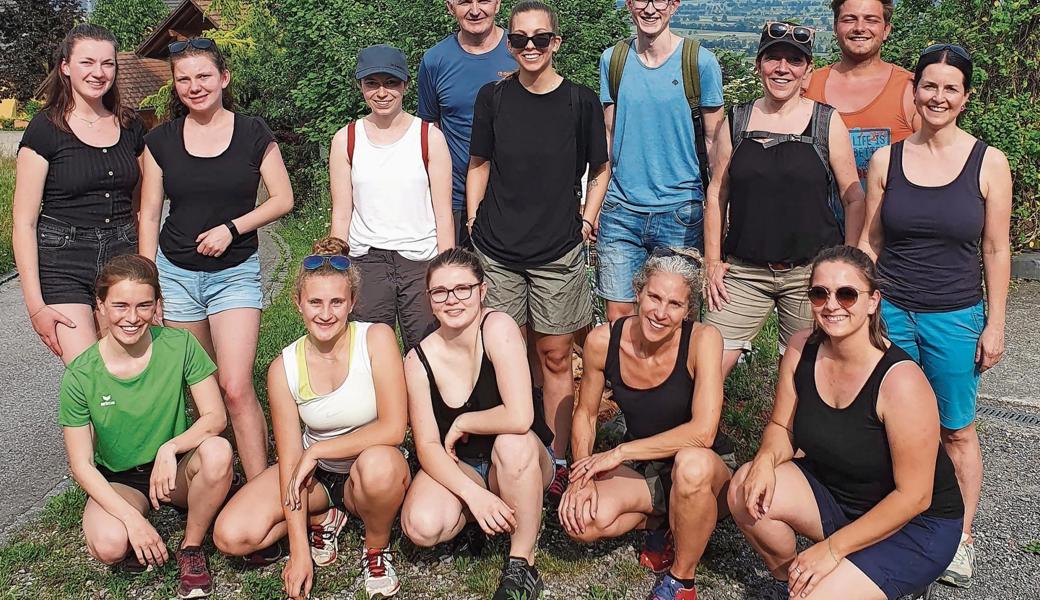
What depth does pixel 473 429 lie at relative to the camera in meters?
3.66

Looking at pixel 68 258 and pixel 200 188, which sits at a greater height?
pixel 200 188

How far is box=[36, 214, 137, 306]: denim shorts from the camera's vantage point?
3947mm

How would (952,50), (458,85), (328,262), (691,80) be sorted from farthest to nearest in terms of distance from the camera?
(458,85) → (691,80) → (328,262) → (952,50)

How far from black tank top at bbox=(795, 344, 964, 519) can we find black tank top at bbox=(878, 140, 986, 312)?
46cm

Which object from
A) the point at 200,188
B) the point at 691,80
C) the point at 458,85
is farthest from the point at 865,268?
the point at 200,188

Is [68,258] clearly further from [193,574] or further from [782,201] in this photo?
[782,201]

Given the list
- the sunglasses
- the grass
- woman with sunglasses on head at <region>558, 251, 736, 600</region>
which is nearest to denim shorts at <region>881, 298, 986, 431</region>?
woman with sunglasses on head at <region>558, 251, 736, 600</region>

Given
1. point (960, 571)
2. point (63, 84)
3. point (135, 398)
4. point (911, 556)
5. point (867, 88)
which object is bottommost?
point (960, 571)

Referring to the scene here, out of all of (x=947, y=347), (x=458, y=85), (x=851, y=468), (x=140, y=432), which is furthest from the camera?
(x=458, y=85)

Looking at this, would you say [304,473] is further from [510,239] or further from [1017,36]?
[1017,36]

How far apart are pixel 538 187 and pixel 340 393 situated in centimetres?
129

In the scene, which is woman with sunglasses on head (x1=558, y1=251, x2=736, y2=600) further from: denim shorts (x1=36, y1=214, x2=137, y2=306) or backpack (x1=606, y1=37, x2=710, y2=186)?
denim shorts (x1=36, y1=214, x2=137, y2=306)

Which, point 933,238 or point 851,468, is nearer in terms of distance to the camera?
point 851,468

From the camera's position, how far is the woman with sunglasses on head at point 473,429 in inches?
139
